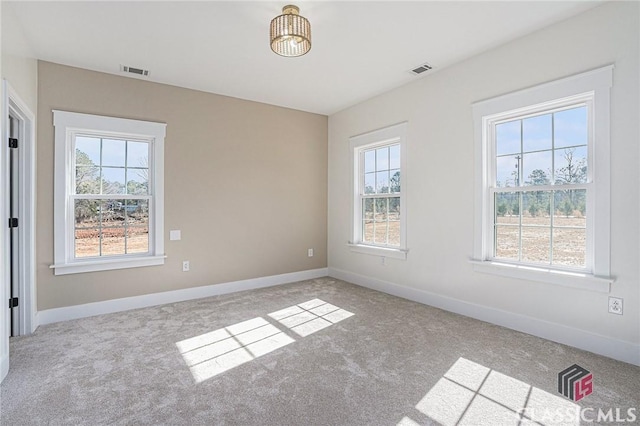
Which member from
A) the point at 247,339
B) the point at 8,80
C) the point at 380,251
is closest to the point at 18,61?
the point at 8,80

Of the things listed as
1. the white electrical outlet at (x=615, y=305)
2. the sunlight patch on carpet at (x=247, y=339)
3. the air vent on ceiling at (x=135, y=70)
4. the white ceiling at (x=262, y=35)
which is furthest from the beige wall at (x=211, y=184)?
the white electrical outlet at (x=615, y=305)

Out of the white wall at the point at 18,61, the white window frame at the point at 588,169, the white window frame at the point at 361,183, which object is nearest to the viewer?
the white wall at the point at 18,61

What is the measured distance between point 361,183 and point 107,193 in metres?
3.37

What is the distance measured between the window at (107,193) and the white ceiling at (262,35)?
0.70 meters

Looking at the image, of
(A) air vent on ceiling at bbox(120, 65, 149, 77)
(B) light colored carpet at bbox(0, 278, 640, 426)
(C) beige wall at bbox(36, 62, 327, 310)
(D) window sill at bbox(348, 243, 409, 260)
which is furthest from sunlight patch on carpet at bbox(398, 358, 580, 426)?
(A) air vent on ceiling at bbox(120, 65, 149, 77)

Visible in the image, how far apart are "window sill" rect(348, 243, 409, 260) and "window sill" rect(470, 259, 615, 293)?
0.94m

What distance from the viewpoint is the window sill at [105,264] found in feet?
11.1

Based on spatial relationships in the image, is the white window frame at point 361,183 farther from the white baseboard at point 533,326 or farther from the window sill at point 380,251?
the white baseboard at point 533,326

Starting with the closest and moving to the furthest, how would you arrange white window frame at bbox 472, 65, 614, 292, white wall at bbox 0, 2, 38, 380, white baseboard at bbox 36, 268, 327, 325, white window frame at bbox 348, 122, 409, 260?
white wall at bbox 0, 2, 38, 380 → white window frame at bbox 472, 65, 614, 292 → white baseboard at bbox 36, 268, 327, 325 → white window frame at bbox 348, 122, 409, 260

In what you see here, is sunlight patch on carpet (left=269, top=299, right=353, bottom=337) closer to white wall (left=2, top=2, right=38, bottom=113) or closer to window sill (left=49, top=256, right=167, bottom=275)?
window sill (left=49, top=256, right=167, bottom=275)

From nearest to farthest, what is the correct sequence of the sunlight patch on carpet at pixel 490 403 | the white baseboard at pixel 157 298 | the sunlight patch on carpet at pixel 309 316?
the sunlight patch on carpet at pixel 490 403 < the sunlight patch on carpet at pixel 309 316 < the white baseboard at pixel 157 298

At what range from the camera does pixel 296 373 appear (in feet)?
7.44

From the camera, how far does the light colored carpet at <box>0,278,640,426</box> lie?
72.2 inches

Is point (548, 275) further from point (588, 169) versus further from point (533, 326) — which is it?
point (588, 169)
